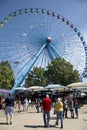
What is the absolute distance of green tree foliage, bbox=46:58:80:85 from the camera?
227 feet

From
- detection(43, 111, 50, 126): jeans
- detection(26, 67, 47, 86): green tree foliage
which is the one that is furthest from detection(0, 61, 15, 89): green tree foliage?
detection(43, 111, 50, 126): jeans

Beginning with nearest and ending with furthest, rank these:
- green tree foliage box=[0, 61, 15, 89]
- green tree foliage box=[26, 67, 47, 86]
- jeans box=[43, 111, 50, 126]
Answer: jeans box=[43, 111, 50, 126] < green tree foliage box=[0, 61, 15, 89] < green tree foliage box=[26, 67, 47, 86]

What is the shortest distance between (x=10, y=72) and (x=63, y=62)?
11342mm

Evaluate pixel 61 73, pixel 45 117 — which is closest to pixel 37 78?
pixel 61 73

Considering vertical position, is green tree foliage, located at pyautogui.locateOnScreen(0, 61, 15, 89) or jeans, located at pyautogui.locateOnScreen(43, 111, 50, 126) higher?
green tree foliage, located at pyautogui.locateOnScreen(0, 61, 15, 89)

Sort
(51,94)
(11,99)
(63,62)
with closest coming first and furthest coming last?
(11,99)
(51,94)
(63,62)

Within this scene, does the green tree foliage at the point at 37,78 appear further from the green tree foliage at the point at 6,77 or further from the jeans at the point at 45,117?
the jeans at the point at 45,117

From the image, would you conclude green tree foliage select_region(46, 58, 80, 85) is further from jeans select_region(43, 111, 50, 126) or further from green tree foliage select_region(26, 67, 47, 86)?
jeans select_region(43, 111, 50, 126)

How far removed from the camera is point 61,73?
6988 centimetres

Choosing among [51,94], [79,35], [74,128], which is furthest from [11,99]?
[79,35]

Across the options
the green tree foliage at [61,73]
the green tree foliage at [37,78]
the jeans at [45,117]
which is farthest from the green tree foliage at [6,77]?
the jeans at [45,117]

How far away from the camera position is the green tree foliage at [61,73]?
227 ft

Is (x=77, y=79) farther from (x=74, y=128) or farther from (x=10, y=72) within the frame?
(x=74, y=128)

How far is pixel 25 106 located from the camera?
3316 centimetres
